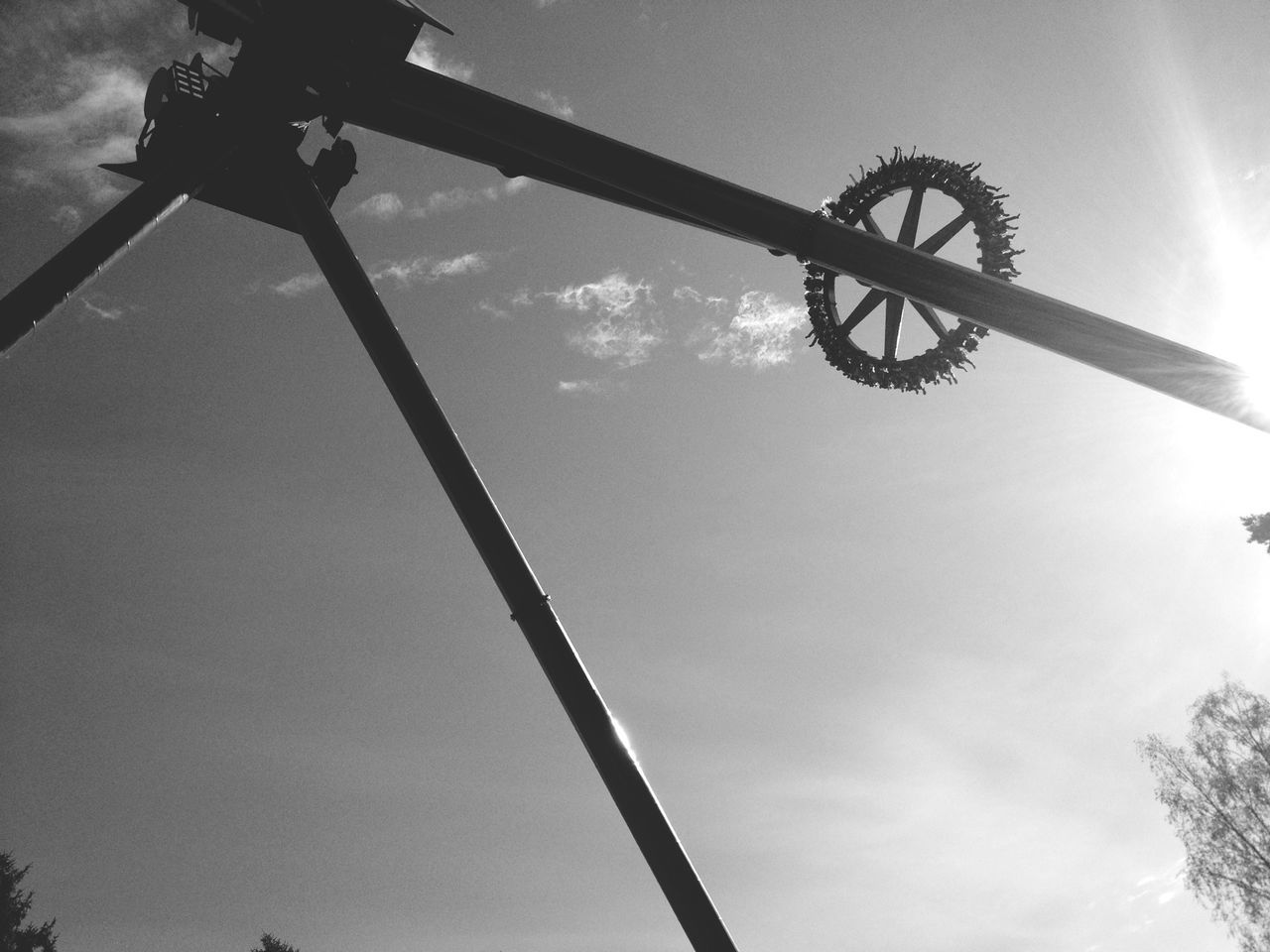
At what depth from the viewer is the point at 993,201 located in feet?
23.0

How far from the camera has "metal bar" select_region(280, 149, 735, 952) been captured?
4.75 m

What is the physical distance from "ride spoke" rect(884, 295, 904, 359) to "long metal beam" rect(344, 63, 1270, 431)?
6.00 ft

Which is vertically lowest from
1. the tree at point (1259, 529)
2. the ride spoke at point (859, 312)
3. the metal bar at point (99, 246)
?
the tree at point (1259, 529)

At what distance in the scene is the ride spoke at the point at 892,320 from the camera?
7.16 m

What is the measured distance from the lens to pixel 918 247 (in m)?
7.20

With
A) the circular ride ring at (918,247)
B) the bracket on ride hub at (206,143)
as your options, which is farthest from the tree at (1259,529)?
the bracket on ride hub at (206,143)

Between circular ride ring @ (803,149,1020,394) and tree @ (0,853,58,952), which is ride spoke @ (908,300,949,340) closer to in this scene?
circular ride ring @ (803,149,1020,394)

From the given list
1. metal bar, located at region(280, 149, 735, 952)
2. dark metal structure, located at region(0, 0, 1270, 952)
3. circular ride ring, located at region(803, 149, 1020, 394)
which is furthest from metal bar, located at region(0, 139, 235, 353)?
circular ride ring, located at region(803, 149, 1020, 394)

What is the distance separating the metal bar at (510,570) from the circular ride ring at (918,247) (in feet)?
12.1

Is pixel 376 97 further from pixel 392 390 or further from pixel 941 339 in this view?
pixel 941 339

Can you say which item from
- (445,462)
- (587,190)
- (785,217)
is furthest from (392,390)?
(785,217)

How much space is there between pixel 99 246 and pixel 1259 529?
25.5m

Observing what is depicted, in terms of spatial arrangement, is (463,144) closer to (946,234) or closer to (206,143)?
(206,143)

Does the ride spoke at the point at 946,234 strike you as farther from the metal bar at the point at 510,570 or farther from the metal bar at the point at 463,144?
the metal bar at the point at 510,570
